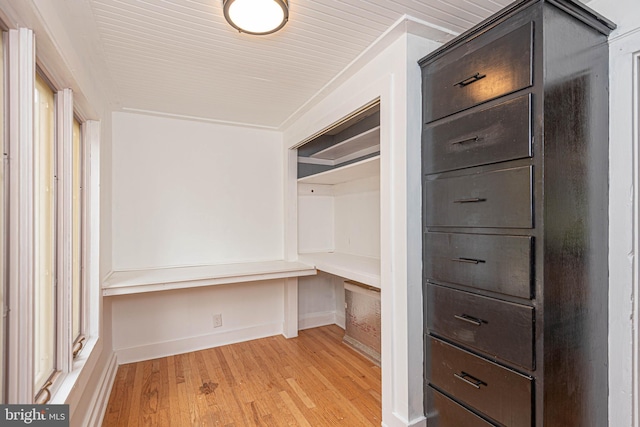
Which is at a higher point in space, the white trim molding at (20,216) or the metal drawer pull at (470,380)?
the white trim molding at (20,216)

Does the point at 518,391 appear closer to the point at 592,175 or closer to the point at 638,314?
the point at 638,314

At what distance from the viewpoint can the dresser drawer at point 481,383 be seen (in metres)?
1.17

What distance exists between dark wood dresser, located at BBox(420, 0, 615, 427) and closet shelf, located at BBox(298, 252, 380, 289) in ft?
2.02

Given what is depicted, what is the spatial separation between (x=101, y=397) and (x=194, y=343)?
0.95 metres

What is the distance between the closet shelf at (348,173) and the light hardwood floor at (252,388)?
5.18 feet

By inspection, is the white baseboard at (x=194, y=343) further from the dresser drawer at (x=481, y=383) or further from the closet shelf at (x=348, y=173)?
the dresser drawer at (x=481, y=383)

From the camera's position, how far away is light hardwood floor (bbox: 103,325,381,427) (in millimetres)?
1899

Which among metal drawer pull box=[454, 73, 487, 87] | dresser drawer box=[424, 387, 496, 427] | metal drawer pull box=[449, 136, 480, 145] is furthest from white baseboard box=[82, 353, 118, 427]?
metal drawer pull box=[454, 73, 487, 87]

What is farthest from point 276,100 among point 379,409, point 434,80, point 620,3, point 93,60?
point 379,409

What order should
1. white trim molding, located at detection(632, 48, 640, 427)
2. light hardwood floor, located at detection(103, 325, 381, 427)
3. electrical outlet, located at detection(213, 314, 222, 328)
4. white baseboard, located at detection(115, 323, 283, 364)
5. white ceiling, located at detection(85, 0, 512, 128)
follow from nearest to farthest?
white trim molding, located at detection(632, 48, 640, 427), white ceiling, located at detection(85, 0, 512, 128), light hardwood floor, located at detection(103, 325, 381, 427), white baseboard, located at detection(115, 323, 283, 364), electrical outlet, located at detection(213, 314, 222, 328)

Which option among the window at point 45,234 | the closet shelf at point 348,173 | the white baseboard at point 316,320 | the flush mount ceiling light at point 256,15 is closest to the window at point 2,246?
the window at point 45,234

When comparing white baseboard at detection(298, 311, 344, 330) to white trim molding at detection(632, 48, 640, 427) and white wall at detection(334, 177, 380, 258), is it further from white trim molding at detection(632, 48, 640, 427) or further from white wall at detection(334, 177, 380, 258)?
white trim molding at detection(632, 48, 640, 427)

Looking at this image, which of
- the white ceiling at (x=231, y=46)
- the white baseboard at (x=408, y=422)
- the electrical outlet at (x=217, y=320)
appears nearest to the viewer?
the white ceiling at (x=231, y=46)

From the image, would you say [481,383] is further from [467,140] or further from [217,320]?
[217,320]
